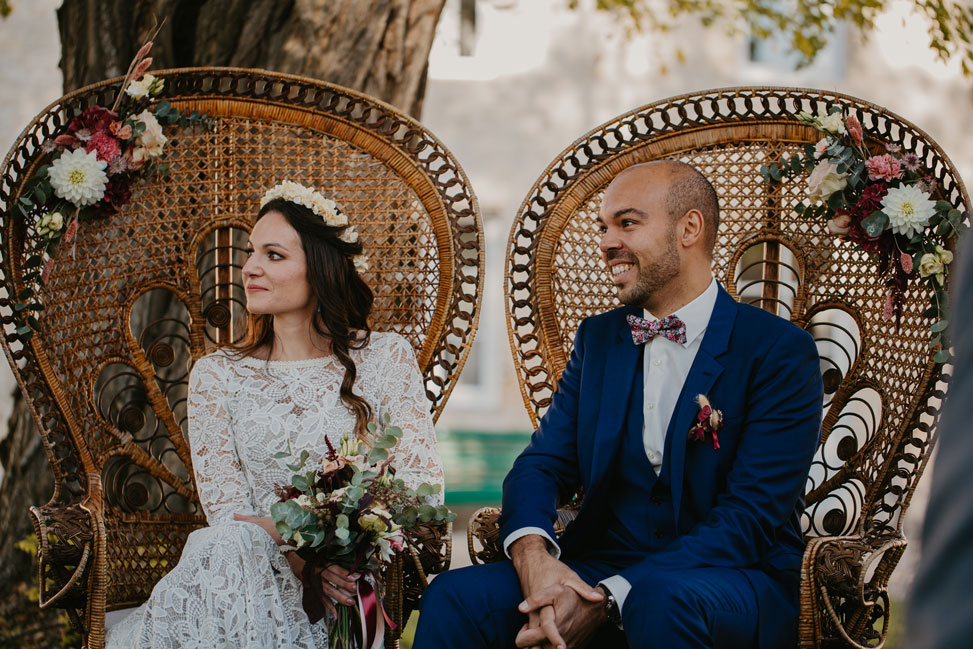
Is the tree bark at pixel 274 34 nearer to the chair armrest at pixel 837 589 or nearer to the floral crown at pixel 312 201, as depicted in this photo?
the floral crown at pixel 312 201

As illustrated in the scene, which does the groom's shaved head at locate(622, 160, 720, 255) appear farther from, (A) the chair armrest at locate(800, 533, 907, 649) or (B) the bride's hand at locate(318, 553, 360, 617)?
(B) the bride's hand at locate(318, 553, 360, 617)

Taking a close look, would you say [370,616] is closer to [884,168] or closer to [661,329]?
[661,329]

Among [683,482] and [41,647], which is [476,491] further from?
[683,482]

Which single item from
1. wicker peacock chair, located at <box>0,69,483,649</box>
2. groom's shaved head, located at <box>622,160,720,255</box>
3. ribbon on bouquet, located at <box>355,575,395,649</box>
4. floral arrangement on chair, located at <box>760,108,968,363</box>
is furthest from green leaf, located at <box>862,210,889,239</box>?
ribbon on bouquet, located at <box>355,575,395,649</box>

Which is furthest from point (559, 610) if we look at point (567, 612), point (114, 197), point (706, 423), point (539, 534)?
point (114, 197)

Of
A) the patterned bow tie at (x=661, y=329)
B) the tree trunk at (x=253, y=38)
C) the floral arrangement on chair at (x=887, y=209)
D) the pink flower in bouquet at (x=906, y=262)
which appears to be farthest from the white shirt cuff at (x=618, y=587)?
the tree trunk at (x=253, y=38)

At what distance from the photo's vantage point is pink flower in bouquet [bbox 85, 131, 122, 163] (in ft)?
10.8

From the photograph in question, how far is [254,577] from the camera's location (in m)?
2.60

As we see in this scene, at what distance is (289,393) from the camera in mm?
3104

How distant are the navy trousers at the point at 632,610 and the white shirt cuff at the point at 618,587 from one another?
0.07 ft

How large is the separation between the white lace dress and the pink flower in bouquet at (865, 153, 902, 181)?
151 centimetres

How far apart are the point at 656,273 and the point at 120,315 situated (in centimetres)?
173

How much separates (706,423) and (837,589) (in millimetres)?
513

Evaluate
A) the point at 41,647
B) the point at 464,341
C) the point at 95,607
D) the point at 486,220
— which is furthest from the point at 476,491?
the point at 95,607
